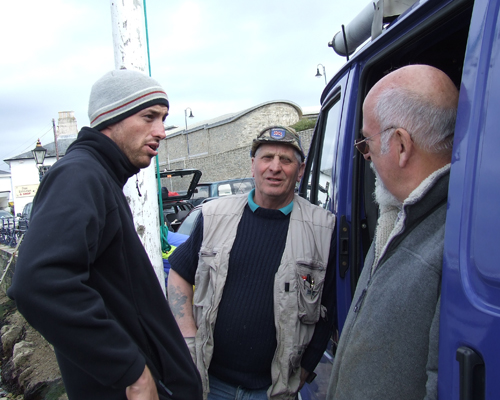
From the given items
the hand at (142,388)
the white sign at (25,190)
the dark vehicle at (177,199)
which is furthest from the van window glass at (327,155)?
the white sign at (25,190)

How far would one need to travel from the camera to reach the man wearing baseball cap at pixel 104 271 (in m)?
1.12

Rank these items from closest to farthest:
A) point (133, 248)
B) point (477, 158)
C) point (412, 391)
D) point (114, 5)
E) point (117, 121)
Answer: point (477, 158), point (412, 391), point (133, 248), point (117, 121), point (114, 5)

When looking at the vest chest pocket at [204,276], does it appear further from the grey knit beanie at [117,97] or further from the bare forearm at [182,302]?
the grey knit beanie at [117,97]

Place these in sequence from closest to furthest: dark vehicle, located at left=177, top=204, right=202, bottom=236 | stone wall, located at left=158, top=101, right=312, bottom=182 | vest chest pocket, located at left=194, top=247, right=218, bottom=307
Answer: vest chest pocket, located at left=194, top=247, right=218, bottom=307 → dark vehicle, located at left=177, top=204, right=202, bottom=236 → stone wall, located at left=158, top=101, right=312, bottom=182

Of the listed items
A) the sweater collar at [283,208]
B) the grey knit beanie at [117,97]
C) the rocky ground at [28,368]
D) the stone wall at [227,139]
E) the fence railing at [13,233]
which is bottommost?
the rocky ground at [28,368]

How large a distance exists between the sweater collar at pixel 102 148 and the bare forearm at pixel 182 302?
92 centimetres

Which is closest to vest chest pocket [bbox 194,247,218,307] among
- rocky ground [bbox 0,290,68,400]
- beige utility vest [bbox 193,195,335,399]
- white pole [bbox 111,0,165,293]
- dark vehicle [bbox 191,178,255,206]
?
beige utility vest [bbox 193,195,335,399]

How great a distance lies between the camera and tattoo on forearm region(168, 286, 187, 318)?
2184 millimetres

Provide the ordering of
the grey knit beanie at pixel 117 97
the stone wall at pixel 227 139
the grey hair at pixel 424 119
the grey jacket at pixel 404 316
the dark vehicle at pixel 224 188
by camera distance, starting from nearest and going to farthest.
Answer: the grey jacket at pixel 404 316 < the grey hair at pixel 424 119 < the grey knit beanie at pixel 117 97 < the dark vehicle at pixel 224 188 < the stone wall at pixel 227 139

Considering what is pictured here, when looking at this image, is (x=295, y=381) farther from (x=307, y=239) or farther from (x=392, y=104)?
(x=392, y=104)

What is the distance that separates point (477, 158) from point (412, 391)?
Result: 614mm

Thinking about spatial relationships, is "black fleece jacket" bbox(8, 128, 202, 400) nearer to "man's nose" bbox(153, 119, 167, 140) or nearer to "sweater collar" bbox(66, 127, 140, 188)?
"sweater collar" bbox(66, 127, 140, 188)

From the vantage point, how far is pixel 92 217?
120 cm

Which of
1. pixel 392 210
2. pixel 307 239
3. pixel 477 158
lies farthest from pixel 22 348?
pixel 477 158
